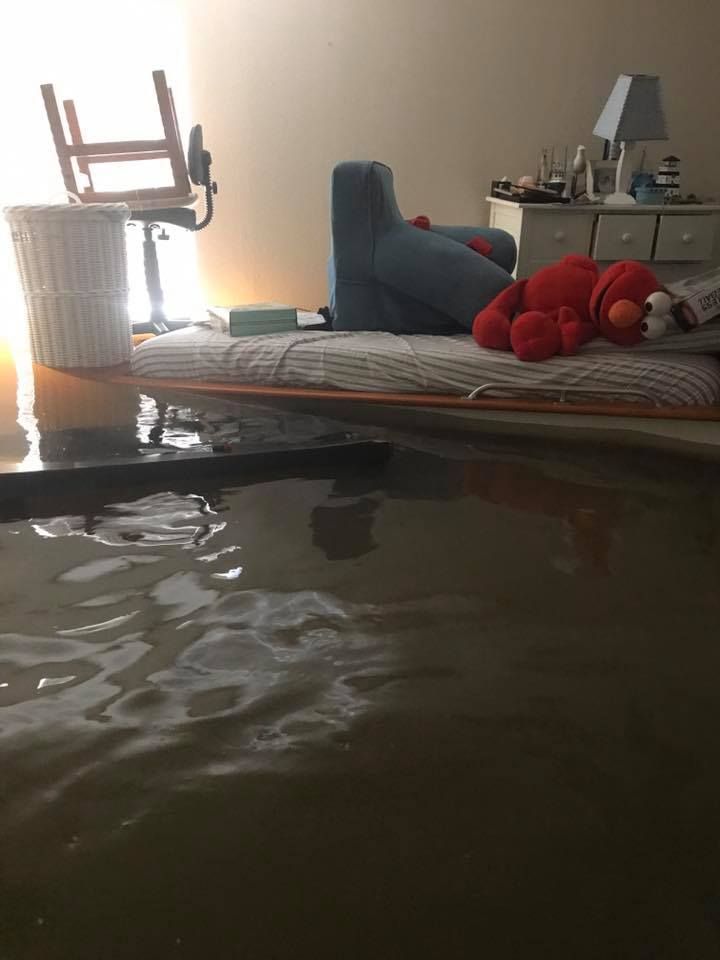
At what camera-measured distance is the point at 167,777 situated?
0.96 m

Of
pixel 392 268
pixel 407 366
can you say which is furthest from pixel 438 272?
Answer: pixel 407 366

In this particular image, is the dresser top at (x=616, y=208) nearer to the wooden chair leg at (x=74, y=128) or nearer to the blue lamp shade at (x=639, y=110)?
the blue lamp shade at (x=639, y=110)

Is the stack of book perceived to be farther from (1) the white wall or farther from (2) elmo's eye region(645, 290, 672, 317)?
(1) the white wall

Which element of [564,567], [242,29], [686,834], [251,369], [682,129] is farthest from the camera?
[682,129]

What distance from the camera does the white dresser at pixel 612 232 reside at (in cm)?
314

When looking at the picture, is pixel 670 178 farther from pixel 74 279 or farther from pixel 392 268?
pixel 74 279

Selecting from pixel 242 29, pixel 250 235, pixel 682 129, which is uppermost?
pixel 242 29

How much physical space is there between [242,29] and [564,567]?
116 inches

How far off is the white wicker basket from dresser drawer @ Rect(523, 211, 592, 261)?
1589 mm

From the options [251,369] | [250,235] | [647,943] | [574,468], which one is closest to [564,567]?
[574,468]

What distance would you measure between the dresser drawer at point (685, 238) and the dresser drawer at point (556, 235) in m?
0.30

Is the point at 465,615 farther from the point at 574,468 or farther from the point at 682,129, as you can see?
the point at 682,129

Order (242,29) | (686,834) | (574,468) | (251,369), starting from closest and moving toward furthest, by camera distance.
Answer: (686,834) → (574,468) → (251,369) → (242,29)

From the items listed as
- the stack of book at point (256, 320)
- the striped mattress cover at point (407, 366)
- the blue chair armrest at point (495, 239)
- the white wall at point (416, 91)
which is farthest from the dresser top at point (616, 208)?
the stack of book at point (256, 320)
